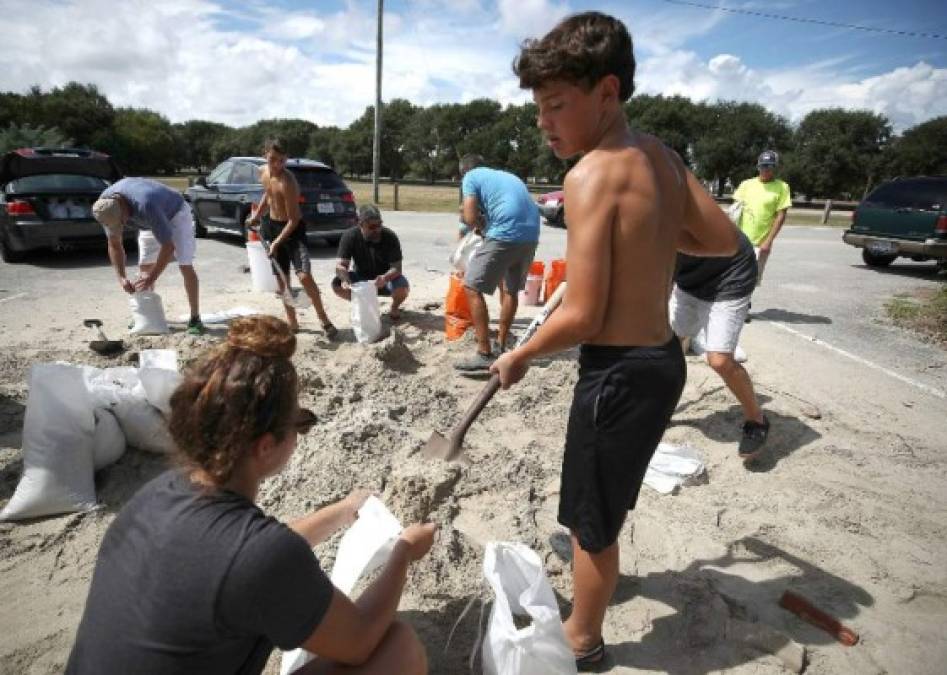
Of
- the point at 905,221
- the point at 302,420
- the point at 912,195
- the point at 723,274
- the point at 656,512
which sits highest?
the point at 912,195

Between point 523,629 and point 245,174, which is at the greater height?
point 245,174

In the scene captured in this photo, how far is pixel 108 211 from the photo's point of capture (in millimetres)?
4520

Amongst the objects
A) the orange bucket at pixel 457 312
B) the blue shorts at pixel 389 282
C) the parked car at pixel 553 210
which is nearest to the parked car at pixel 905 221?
the parked car at pixel 553 210

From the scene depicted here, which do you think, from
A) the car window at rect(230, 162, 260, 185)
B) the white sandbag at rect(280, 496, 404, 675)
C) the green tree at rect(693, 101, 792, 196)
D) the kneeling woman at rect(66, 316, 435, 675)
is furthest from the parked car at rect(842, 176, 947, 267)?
the green tree at rect(693, 101, 792, 196)

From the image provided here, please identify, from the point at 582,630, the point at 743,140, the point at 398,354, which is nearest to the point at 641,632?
the point at 582,630

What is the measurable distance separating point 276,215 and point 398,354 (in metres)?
1.86

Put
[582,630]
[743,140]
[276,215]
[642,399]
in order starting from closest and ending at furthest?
1. [642,399]
2. [582,630]
3. [276,215]
4. [743,140]

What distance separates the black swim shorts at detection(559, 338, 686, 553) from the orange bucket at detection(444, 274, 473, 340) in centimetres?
349

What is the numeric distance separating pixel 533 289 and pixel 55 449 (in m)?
4.97

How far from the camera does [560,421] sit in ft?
12.3

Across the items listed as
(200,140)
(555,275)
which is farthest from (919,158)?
(200,140)

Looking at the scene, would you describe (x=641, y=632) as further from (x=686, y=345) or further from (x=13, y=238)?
(x=13, y=238)

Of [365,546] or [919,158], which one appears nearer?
[365,546]

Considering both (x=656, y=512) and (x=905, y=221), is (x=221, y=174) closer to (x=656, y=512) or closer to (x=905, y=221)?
(x=656, y=512)
